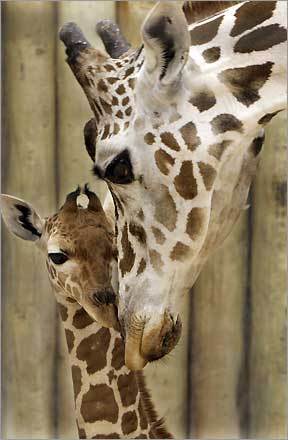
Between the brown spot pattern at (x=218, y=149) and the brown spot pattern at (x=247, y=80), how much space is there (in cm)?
8

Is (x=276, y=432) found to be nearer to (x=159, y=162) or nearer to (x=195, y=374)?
(x=195, y=374)

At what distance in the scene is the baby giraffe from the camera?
1.96 metres

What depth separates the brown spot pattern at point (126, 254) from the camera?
5.52 ft

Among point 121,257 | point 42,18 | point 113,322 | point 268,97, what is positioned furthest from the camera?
point 42,18

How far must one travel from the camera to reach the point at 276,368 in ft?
9.35

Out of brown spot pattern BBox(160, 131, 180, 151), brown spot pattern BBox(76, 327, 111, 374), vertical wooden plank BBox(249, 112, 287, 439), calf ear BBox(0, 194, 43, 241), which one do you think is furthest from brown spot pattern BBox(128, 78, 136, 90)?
vertical wooden plank BBox(249, 112, 287, 439)

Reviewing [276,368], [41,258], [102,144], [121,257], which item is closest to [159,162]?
[102,144]

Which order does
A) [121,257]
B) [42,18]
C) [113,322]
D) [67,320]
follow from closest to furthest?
[121,257] < [113,322] < [67,320] < [42,18]

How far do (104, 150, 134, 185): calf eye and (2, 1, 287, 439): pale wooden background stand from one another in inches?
43.7

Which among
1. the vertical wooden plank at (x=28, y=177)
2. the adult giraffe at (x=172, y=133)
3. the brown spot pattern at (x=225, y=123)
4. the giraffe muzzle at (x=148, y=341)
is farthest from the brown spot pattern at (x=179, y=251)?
the vertical wooden plank at (x=28, y=177)

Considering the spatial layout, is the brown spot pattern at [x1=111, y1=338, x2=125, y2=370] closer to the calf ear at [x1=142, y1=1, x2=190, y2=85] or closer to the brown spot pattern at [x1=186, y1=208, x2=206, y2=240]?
the brown spot pattern at [x1=186, y1=208, x2=206, y2=240]

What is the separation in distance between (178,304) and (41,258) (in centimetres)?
113

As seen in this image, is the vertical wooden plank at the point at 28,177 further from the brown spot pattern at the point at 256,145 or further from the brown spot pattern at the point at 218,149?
the brown spot pattern at the point at 218,149

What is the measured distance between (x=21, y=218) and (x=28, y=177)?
0.62 meters
